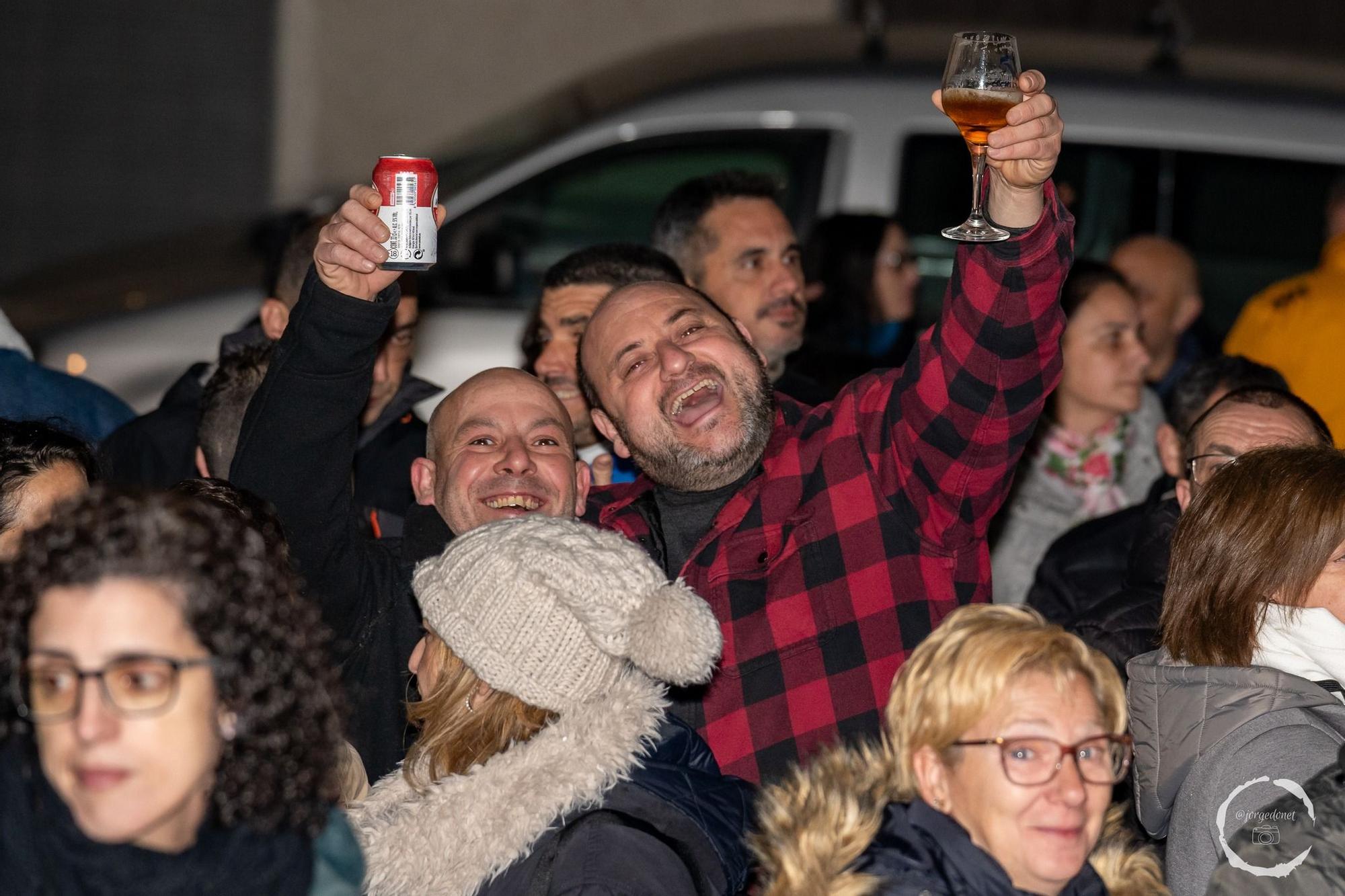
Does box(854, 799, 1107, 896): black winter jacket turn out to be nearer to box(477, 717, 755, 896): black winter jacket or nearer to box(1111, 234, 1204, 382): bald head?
box(477, 717, 755, 896): black winter jacket

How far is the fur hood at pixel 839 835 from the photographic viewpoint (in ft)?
7.81

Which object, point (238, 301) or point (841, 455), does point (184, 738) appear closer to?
point (841, 455)

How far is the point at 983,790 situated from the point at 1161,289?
4063 mm

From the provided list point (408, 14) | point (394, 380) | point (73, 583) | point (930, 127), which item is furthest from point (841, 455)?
point (408, 14)

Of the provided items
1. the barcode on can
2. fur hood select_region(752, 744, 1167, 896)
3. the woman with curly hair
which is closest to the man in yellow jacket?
fur hood select_region(752, 744, 1167, 896)

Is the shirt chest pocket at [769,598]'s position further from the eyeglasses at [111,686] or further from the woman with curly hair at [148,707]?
the eyeglasses at [111,686]

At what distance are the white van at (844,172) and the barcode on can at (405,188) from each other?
129 inches

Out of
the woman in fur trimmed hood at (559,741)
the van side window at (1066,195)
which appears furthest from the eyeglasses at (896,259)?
the woman in fur trimmed hood at (559,741)

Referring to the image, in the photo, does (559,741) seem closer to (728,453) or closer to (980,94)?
(728,453)

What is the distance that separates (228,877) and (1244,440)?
264 cm

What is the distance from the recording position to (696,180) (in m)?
5.30

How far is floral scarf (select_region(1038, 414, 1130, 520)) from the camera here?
17.1ft

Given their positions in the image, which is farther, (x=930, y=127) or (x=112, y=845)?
(x=930, y=127)

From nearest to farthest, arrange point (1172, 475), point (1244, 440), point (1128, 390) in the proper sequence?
point (1244, 440) → point (1172, 475) → point (1128, 390)
